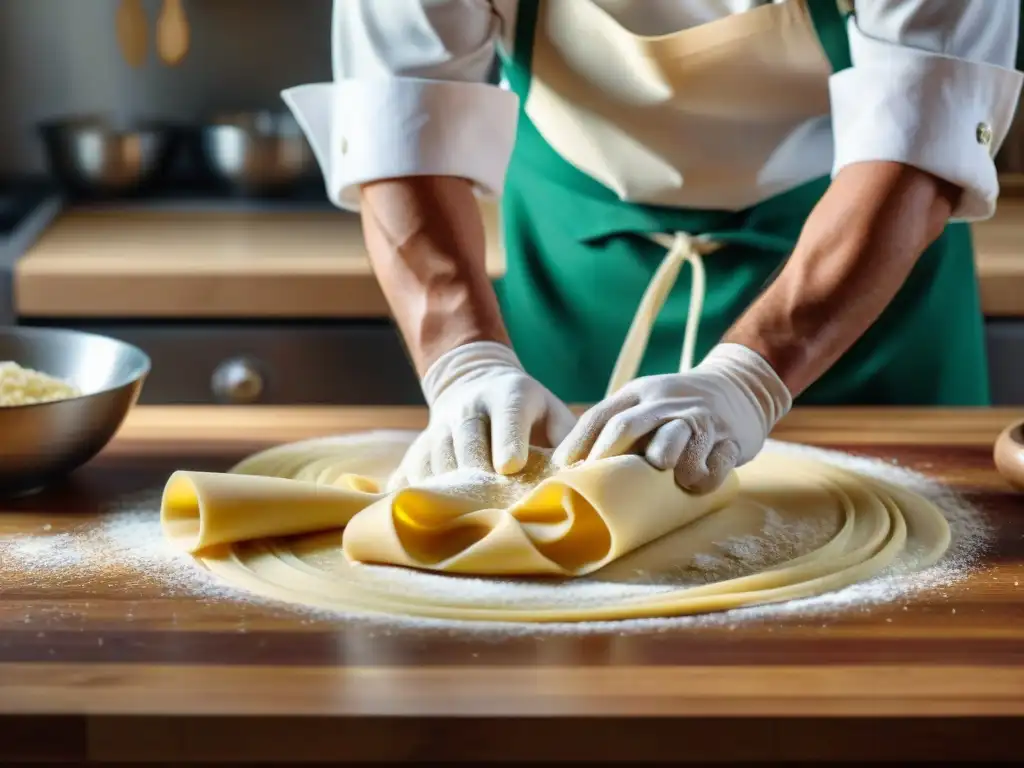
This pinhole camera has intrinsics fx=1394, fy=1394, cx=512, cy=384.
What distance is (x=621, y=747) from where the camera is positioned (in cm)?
82

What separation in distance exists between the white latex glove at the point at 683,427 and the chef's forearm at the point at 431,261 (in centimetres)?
24

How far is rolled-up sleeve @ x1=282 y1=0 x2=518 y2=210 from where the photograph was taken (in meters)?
1.50

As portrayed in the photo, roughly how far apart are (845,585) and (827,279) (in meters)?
0.43

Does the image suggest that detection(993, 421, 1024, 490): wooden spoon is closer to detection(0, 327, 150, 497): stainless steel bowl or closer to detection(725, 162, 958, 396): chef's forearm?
detection(725, 162, 958, 396): chef's forearm

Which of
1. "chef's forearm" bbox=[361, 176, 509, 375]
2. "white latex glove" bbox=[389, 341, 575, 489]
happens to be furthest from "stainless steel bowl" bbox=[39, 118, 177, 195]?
"white latex glove" bbox=[389, 341, 575, 489]

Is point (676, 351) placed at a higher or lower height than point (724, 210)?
lower

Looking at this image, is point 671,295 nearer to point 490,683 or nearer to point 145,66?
point 490,683

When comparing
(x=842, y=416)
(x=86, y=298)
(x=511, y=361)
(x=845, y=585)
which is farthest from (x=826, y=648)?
(x=86, y=298)

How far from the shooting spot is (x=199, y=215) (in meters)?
2.58

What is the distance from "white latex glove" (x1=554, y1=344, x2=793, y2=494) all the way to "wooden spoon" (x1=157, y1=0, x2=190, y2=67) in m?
1.70

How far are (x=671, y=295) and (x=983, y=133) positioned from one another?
16.9 inches

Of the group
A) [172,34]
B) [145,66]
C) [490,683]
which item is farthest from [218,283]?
[490,683]

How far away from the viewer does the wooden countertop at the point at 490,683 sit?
2.67ft

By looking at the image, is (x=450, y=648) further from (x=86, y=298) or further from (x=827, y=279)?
(x=86, y=298)
